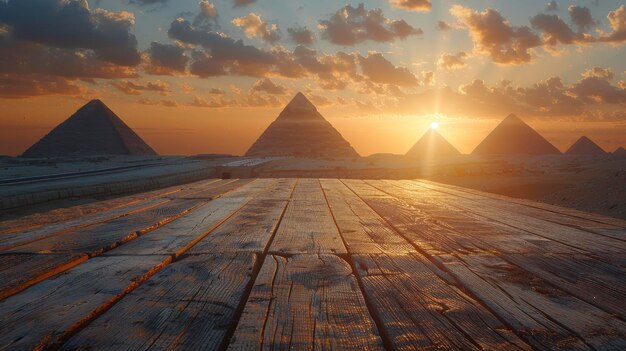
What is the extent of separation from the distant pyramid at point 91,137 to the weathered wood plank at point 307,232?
76699mm

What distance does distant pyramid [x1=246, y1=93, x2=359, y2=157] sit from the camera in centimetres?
7575

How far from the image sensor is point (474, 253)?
2047 millimetres

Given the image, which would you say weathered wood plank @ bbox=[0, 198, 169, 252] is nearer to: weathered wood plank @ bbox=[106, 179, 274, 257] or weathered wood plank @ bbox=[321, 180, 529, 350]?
weathered wood plank @ bbox=[106, 179, 274, 257]

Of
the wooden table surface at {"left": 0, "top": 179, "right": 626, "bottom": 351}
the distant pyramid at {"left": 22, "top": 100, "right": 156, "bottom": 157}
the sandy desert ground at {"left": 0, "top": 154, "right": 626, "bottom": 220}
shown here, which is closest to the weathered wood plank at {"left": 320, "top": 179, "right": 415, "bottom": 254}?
the wooden table surface at {"left": 0, "top": 179, "right": 626, "bottom": 351}

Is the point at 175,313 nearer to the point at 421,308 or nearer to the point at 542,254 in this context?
the point at 421,308

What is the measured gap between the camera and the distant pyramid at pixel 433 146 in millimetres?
79188

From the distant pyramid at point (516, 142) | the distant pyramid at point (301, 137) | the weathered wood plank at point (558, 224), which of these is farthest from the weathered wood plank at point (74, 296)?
the distant pyramid at point (516, 142)

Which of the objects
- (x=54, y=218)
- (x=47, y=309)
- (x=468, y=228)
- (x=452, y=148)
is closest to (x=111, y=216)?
(x=54, y=218)

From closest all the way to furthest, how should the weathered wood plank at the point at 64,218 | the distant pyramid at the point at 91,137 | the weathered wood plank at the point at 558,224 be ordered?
the weathered wood plank at the point at 558,224, the weathered wood plank at the point at 64,218, the distant pyramid at the point at 91,137

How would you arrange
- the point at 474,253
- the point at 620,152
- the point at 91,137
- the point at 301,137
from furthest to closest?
the point at 301,137, the point at 91,137, the point at 620,152, the point at 474,253

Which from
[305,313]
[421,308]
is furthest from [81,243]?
[421,308]

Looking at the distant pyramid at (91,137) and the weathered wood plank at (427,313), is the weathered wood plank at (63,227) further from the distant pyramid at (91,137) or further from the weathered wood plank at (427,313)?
the distant pyramid at (91,137)

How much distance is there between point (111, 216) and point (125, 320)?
2.07 metres

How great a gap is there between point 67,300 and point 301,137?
77015 mm
